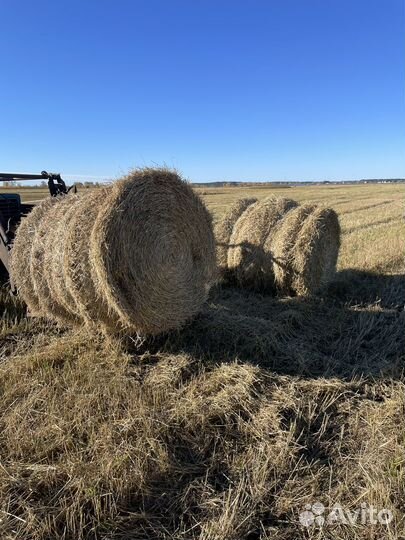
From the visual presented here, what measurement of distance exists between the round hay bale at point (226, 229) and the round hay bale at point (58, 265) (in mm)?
3086

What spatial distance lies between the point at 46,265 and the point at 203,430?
257 centimetres

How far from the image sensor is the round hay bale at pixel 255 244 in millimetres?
7211

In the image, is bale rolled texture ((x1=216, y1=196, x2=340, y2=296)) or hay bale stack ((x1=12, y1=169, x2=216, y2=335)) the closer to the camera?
hay bale stack ((x1=12, y1=169, x2=216, y2=335))

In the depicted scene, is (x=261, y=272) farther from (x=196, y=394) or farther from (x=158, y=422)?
(x=158, y=422)

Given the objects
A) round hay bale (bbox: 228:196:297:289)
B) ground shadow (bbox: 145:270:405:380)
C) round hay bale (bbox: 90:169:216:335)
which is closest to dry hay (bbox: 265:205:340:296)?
round hay bale (bbox: 228:196:297:289)

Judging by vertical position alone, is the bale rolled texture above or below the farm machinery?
below

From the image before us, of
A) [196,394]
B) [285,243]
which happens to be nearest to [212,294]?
[285,243]

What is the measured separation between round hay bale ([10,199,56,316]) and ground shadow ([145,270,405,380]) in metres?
1.60

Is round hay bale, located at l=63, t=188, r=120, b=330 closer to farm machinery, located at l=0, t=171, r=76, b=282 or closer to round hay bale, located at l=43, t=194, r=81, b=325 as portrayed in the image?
round hay bale, located at l=43, t=194, r=81, b=325

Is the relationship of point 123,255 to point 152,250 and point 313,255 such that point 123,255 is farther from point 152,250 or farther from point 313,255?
point 313,255

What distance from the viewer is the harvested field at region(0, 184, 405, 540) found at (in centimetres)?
261

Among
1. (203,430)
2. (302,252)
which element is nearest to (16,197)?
(302,252)

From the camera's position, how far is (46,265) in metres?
4.89

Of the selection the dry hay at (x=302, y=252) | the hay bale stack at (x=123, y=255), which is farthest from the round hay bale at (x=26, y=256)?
the dry hay at (x=302, y=252)
